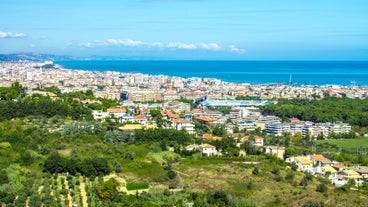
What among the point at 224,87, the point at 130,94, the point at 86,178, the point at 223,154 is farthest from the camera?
the point at 224,87

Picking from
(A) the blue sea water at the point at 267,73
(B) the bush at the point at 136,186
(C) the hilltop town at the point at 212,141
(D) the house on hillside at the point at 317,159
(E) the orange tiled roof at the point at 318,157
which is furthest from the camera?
(A) the blue sea water at the point at 267,73

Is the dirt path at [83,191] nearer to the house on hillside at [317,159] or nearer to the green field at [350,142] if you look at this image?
the house on hillside at [317,159]

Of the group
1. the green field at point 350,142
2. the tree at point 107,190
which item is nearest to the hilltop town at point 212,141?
the green field at point 350,142

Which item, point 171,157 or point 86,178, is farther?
point 171,157

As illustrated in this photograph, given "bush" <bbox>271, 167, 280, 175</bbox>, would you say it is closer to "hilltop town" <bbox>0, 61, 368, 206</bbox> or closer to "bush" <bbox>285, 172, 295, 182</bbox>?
"hilltop town" <bbox>0, 61, 368, 206</bbox>

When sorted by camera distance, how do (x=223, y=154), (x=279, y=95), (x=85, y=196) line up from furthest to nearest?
(x=279, y=95) < (x=223, y=154) < (x=85, y=196)

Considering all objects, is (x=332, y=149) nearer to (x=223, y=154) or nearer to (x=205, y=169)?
(x=223, y=154)

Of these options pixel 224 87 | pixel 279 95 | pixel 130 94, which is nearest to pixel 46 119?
pixel 130 94
